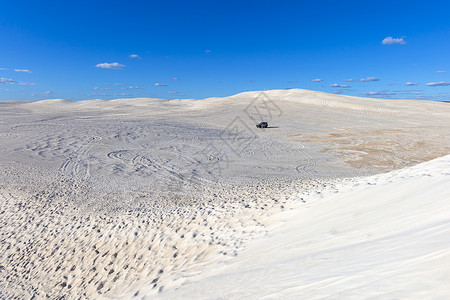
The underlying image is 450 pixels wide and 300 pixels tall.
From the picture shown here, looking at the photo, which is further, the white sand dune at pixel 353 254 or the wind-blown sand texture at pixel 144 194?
the wind-blown sand texture at pixel 144 194

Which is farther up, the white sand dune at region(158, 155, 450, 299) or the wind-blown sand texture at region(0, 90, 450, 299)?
the white sand dune at region(158, 155, 450, 299)

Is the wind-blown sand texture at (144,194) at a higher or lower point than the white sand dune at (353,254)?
lower

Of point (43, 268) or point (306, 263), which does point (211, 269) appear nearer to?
point (306, 263)

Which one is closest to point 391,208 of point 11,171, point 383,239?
point 383,239

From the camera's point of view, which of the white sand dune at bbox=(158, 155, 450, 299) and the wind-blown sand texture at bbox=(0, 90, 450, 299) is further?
the wind-blown sand texture at bbox=(0, 90, 450, 299)

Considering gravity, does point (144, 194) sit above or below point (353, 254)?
below
